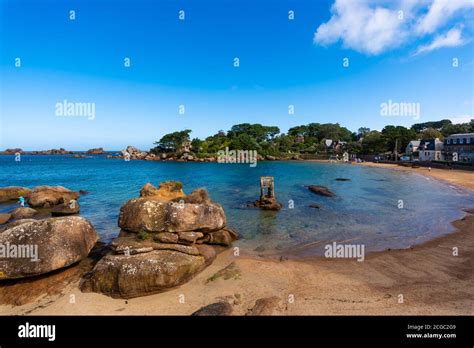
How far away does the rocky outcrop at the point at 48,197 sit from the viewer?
95.2 ft

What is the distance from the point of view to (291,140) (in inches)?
5728

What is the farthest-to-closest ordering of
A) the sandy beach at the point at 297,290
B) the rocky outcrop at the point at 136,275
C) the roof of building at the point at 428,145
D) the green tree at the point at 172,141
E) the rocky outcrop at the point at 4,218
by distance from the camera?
1. the green tree at the point at 172,141
2. the roof of building at the point at 428,145
3. the rocky outcrop at the point at 4,218
4. the rocky outcrop at the point at 136,275
5. the sandy beach at the point at 297,290

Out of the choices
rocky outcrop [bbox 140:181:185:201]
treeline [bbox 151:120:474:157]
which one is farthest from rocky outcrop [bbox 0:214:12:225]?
treeline [bbox 151:120:474:157]

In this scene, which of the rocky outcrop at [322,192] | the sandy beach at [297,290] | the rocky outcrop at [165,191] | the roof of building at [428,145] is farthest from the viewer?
the roof of building at [428,145]

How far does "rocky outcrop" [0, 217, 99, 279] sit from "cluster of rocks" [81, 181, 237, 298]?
72.3 inches

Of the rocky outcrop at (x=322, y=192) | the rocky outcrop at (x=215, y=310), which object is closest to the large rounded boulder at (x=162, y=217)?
the rocky outcrop at (x=215, y=310)

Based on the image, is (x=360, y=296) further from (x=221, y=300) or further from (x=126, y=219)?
(x=126, y=219)

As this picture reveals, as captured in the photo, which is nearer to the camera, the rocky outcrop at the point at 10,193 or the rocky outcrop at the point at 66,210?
the rocky outcrop at the point at 66,210

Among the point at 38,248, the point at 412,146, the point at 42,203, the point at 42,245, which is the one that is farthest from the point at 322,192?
the point at 412,146

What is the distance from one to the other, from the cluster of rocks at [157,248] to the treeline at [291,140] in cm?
10681

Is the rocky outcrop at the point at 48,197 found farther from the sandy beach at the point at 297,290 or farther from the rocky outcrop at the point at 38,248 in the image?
the sandy beach at the point at 297,290

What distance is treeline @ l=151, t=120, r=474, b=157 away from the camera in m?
105

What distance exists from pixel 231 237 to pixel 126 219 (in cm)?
739
